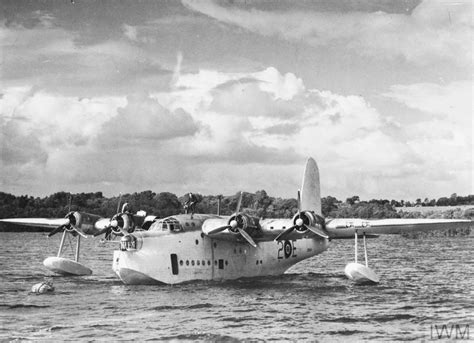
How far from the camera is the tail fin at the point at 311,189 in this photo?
32.5 meters

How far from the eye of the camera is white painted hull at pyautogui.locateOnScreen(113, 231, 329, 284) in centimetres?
2470

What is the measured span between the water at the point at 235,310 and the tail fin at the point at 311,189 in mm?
4574

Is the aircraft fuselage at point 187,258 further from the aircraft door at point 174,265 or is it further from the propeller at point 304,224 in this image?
the propeller at point 304,224

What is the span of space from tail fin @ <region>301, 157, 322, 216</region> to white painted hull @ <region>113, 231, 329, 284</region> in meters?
3.33

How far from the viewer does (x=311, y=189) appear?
1297 inches

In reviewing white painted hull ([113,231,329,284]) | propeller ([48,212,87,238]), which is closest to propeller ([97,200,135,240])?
propeller ([48,212,87,238])

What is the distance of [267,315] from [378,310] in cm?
415

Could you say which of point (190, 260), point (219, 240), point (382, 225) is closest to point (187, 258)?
point (190, 260)

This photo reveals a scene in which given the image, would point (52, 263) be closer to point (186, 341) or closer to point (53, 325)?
point (53, 325)

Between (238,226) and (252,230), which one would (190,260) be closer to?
(238,226)

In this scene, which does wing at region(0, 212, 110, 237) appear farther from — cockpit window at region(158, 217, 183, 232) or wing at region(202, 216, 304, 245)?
wing at region(202, 216, 304, 245)

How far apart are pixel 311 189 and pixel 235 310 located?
13.6 metres

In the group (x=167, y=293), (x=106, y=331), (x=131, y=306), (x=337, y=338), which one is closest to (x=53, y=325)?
(x=106, y=331)

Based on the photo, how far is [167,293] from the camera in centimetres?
2361
